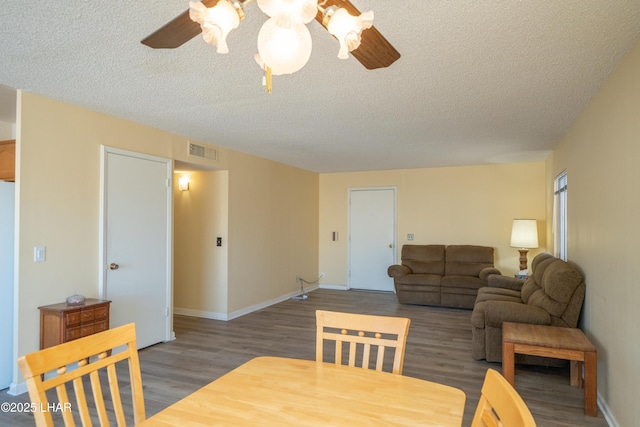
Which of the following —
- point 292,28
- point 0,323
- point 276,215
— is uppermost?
point 292,28

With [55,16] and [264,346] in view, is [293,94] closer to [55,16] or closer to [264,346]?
[55,16]

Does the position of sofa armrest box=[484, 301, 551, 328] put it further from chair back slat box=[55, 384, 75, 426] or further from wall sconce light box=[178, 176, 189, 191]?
wall sconce light box=[178, 176, 189, 191]

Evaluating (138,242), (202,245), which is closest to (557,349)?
(138,242)

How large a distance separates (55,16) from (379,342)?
220cm

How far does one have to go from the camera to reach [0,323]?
2971 millimetres

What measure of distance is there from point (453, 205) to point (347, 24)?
6041mm

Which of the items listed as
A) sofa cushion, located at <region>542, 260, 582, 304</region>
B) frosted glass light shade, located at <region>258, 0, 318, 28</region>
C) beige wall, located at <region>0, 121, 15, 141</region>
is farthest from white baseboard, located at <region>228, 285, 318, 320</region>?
frosted glass light shade, located at <region>258, 0, 318, 28</region>

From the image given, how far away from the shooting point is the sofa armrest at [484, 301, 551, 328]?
3.29 meters

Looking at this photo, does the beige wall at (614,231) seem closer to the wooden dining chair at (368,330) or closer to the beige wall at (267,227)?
the wooden dining chair at (368,330)

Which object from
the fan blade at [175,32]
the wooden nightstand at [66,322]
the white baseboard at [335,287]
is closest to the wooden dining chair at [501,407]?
the fan blade at [175,32]

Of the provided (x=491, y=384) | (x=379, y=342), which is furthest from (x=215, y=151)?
(x=491, y=384)

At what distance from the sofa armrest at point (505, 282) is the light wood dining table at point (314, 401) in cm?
425

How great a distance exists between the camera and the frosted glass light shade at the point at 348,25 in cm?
126

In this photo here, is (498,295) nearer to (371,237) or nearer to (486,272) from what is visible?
(486,272)
